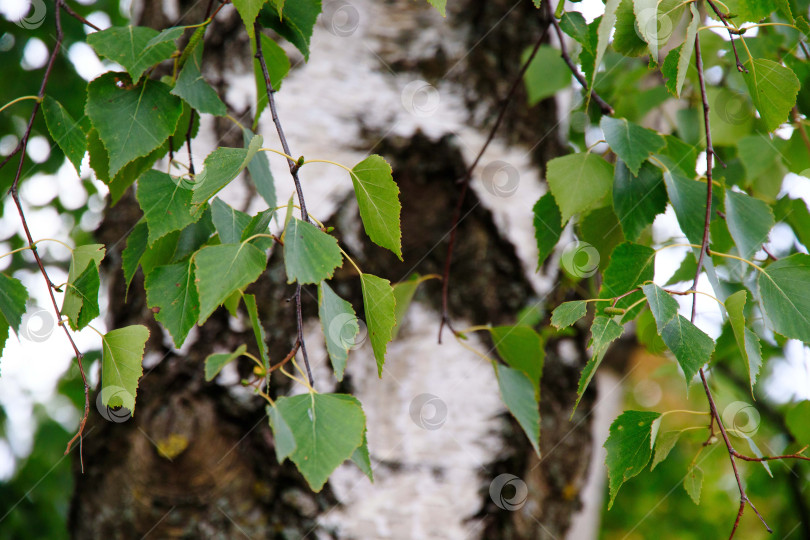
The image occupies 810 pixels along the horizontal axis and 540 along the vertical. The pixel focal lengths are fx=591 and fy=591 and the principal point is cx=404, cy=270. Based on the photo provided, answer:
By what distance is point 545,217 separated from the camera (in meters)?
0.68

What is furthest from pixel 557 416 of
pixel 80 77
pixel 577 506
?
pixel 80 77

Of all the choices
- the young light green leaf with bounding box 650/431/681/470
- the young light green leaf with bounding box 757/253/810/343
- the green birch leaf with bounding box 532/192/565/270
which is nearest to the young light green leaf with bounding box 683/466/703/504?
the young light green leaf with bounding box 650/431/681/470

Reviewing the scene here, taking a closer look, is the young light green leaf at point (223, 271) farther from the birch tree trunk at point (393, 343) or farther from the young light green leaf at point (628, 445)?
the birch tree trunk at point (393, 343)

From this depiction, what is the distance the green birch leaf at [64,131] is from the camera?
1.85 feet

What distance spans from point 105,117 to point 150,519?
0.66m

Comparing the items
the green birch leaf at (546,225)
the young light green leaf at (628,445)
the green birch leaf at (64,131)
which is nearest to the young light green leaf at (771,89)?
the green birch leaf at (546,225)

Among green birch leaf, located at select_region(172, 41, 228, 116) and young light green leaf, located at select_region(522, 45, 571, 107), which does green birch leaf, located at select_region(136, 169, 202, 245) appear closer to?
green birch leaf, located at select_region(172, 41, 228, 116)

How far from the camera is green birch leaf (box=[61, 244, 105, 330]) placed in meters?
0.49

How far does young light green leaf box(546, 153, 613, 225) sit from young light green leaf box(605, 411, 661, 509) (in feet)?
0.65

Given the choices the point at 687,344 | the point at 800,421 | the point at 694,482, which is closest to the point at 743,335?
the point at 687,344

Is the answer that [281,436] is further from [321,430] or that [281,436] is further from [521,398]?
[521,398]

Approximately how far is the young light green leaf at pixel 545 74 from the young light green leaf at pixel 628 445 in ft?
2.19

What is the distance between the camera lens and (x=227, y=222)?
518 millimetres

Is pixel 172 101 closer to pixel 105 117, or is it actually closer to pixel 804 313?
pixel 105 117
